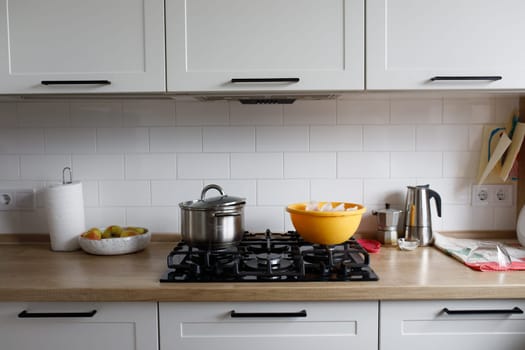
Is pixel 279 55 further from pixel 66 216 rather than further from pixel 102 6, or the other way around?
pixel 66 216

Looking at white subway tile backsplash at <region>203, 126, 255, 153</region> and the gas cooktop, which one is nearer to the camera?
the gas cooktop

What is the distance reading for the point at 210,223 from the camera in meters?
1.57

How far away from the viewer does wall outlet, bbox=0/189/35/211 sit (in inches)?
76.7

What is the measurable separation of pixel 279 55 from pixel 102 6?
65 centimetres

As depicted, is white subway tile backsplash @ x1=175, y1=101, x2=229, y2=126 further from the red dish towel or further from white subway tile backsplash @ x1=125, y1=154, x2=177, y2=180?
the red dish towel

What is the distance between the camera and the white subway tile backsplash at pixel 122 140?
1922 millimetres

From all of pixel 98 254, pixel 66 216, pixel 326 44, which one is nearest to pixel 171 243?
pixel 98 254

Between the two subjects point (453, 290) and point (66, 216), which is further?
point (66, 216)

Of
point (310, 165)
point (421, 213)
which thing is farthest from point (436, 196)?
point (310, 165)

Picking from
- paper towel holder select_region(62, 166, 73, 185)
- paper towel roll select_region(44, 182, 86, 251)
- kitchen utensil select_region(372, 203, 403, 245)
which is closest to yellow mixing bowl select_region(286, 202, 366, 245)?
kitchen utensil select_region(372, 203, 403, 245)

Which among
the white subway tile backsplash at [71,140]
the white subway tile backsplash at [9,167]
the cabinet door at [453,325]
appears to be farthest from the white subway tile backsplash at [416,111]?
the white subway tile backsplash at [9,167]

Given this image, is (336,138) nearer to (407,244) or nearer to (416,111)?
(416,111)

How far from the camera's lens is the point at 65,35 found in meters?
1.55

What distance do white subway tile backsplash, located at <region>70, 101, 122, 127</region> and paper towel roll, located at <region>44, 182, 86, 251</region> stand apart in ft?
0.99
